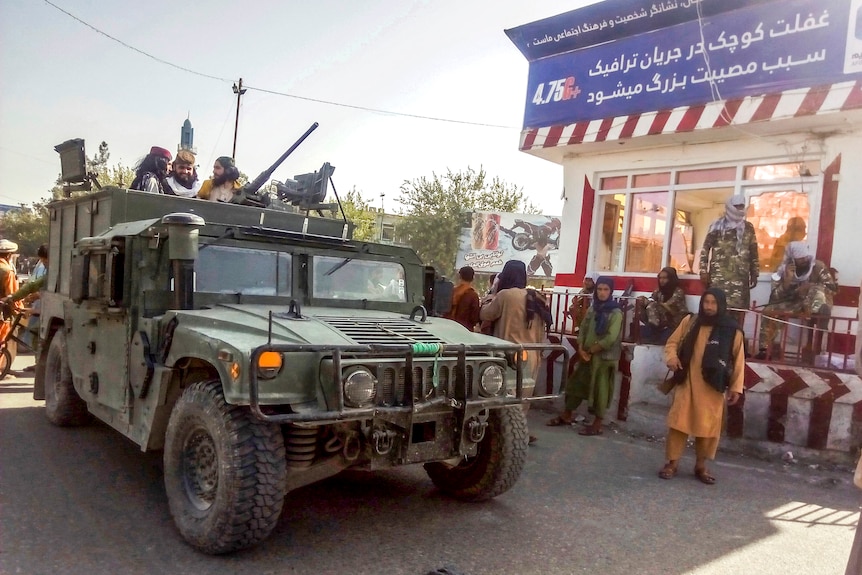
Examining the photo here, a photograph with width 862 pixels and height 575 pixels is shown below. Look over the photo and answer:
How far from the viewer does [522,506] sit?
458 cm

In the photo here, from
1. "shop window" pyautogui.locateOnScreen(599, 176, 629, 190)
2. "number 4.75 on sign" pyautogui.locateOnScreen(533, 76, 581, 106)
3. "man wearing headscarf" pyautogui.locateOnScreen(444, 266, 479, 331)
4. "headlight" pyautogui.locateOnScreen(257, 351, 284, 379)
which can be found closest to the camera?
"headlight" pyautogui.locateOnScreen(257, 351, 284, 379)

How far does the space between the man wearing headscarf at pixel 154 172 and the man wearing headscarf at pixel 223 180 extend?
1.56 feet

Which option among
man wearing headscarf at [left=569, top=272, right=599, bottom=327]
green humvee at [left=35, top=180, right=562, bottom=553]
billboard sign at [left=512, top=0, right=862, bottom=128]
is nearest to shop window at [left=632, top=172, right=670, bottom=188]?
billboard sign at [left=512, top=0, right=862, bottom=128]

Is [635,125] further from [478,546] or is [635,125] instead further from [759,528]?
[478,546]

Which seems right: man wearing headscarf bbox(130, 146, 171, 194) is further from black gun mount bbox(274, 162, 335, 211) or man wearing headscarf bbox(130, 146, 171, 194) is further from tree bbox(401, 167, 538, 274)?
tree bbox(401, 167, 538, 274)

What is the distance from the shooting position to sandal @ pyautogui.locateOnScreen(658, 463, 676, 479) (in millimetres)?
5582

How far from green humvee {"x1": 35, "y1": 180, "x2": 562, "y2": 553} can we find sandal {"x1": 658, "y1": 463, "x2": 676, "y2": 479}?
190 cm

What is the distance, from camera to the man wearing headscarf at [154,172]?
21.2 ft

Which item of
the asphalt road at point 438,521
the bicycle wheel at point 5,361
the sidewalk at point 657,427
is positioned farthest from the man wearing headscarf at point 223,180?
the sidewalk at point 657,427

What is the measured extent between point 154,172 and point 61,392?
2253 millimetres

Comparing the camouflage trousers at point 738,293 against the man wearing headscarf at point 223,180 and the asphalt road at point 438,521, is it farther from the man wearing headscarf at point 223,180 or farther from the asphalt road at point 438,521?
the man wearing headscarf at point 223,180

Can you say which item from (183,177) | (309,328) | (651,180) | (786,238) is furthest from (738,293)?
(183,177)

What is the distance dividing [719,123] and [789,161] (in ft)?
3.10

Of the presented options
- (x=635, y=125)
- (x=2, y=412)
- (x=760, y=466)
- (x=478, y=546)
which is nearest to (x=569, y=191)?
(x=635, y=125)
